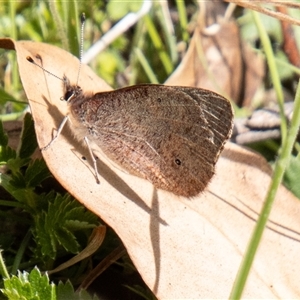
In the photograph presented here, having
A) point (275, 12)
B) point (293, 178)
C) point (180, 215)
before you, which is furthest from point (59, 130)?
point (293, 178)

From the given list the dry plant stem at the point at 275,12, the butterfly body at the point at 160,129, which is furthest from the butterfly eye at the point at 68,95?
the dry plant stem at the point at 275,12

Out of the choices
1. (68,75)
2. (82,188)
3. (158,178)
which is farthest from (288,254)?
(68,75)

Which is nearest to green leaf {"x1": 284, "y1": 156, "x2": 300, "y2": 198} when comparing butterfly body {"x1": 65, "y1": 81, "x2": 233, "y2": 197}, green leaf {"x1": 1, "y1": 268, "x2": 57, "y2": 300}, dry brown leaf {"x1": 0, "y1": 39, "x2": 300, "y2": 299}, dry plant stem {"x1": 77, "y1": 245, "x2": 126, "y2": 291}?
dry brown leaf {"x1": 0, "y1": 39, "x2": 300, "y2": 299}

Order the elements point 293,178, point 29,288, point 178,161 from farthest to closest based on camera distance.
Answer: point 293,178
point 178,161
point 29,288

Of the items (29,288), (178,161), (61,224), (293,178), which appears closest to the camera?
(29,288)

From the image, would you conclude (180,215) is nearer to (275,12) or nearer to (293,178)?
(293,178)

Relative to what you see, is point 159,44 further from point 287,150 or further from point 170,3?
point 287,150

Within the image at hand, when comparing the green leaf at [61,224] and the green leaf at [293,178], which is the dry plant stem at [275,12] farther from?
the green leaf at [61,224]

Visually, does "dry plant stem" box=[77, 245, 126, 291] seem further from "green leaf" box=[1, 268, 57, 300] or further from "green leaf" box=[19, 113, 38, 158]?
"green leaf" box=[19, 113, 38, 158]
